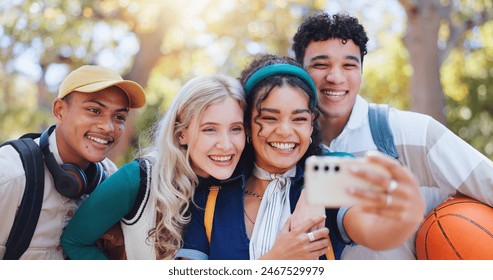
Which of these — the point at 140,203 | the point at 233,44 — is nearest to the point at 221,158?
the point at 140,203

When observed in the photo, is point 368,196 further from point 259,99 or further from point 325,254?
point 259,99

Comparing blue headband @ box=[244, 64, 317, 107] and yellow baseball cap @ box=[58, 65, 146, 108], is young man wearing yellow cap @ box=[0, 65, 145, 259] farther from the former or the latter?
blue headband @ box=[244, 64, 317, 107]

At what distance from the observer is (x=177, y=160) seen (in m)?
3.13

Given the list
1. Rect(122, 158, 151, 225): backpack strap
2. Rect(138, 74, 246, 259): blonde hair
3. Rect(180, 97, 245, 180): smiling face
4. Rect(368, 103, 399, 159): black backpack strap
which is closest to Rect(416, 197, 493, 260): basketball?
Rect(368, 103, 399, 159): black backpack strap

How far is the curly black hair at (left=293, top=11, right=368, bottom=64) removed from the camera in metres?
3.57

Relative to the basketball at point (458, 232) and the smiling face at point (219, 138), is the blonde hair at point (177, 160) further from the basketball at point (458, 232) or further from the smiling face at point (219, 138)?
the basketball at point (458, 232)

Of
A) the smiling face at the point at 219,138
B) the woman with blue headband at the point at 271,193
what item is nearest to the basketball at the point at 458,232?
the woman with blue headband at the point at 271,193

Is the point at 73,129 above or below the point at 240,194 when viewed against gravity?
above

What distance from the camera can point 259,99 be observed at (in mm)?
2984

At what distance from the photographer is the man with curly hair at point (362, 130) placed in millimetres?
3219

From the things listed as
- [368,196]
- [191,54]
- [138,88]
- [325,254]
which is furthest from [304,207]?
[191,54]

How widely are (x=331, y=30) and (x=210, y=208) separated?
146 centimetres

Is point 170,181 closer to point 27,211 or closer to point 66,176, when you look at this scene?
point 66,176

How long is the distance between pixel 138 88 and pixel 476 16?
392 inches
